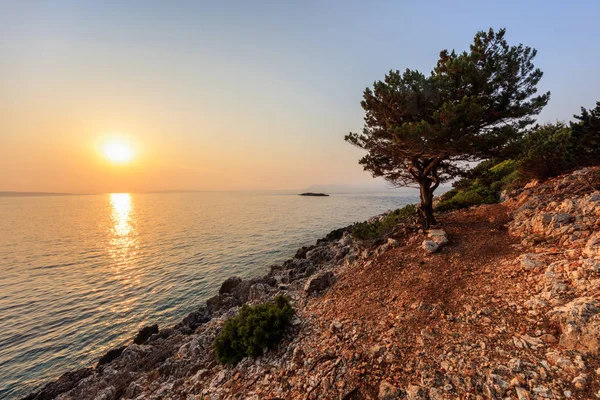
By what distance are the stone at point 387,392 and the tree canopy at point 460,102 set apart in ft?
30.2

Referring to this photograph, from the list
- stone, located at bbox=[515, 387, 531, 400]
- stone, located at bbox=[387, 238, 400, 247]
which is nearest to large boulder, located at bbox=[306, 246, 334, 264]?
stone, located at bbox=[387, 238, 400, 247]

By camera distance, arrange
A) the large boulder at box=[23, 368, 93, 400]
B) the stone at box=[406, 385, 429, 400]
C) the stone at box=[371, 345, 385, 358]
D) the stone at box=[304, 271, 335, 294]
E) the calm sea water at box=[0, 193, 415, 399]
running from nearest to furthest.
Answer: the stone at box=[406, 385, 429, 400]
the stone at box=[371, 345, 385, 358]
the large boulder at box=[23, 368, 93, 400]
the stone at box=[304, 271, 335, 294]
the calm sea water at box=[0, 193, 415, 399]

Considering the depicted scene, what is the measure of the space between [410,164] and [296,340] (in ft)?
41.1

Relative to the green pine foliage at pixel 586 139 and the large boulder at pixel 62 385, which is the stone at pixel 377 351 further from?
the green pine foliage at pixel 586 139

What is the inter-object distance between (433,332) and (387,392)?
229 cm

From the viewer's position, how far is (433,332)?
6562 mm

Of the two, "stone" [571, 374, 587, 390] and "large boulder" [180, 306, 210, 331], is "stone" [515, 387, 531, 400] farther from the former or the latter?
"large boulder" [180, 306, 210, 331]

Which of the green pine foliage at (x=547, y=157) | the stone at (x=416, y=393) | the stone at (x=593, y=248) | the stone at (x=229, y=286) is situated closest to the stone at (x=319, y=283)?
the stone at (x=416, y=393)

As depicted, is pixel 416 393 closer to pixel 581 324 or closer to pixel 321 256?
pixel 581 324

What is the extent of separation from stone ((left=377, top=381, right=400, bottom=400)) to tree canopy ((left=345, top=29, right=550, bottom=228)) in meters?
9.20

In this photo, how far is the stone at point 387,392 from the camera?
518cm

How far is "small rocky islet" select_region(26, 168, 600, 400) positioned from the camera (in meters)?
4.98

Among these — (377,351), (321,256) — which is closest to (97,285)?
(321,256)

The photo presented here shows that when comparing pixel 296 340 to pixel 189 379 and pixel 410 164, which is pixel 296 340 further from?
pixel 410 164
